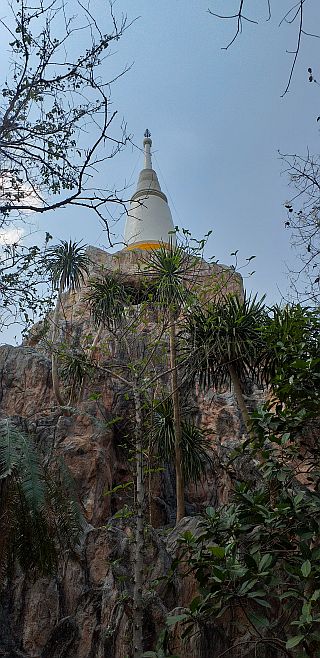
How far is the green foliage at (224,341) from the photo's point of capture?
378 inches

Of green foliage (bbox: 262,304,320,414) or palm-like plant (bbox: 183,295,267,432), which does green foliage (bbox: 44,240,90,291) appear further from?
green foliage (bbox: 262,304,320,414)

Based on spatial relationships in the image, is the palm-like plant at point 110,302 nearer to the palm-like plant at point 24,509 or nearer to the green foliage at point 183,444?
the green foliage at point 183,444

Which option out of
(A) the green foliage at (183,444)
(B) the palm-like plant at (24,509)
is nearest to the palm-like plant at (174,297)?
(A) the green foliage at (183,444)

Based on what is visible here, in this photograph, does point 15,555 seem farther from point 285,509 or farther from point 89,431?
point 89,431

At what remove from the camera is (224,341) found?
380 inches

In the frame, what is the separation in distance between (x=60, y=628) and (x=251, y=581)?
3.79 metres

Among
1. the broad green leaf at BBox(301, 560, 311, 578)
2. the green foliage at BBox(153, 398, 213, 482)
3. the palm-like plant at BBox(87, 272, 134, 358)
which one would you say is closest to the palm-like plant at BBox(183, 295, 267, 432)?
the green foliage at BBox(153, 398, 213, 482)

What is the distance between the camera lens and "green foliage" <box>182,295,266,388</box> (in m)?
9.60

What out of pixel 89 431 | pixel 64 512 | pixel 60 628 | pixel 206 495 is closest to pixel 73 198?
pixel 64 512

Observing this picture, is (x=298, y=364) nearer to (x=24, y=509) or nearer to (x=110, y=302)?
(x=24, y=509)

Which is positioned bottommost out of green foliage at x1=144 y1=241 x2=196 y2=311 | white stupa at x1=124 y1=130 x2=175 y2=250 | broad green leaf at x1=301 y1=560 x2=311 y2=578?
broad green leaf at x1=301 y1=560 x2=311 y2=578

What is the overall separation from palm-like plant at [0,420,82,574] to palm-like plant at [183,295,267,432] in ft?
11.6

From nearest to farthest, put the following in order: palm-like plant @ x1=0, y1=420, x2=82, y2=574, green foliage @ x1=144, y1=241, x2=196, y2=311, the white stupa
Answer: palm-like plant @ x1=0, y1=420, x2=82, y2=574 → green foliage @ x1=144, y1=241, x2=196, y2=311 → the white stupa

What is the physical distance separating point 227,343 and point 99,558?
3.66 metres
